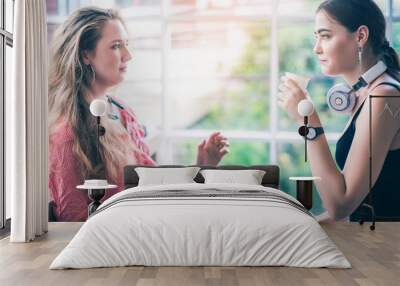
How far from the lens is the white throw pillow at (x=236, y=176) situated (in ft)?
23.0

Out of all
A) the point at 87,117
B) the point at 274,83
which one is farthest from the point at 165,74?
the point at 274,83

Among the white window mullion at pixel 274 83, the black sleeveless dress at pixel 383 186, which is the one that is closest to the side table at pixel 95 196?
the white window mullion at pixel 274 83

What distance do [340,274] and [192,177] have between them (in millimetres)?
3039

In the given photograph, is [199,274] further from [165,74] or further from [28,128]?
[165,74]

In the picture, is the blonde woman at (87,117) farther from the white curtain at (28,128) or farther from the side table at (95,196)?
the white curtain at (28,128)

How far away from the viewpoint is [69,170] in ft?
25.3

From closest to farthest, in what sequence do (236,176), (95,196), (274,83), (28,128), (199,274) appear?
1. (199,274)
2. (28,128)
3. (236,176)
4. (95,196)
5. (274,83)

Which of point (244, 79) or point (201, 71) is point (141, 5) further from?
point (244, 79)

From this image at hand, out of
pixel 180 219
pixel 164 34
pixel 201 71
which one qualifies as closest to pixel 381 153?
pixel 201 71

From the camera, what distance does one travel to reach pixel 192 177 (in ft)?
23.8

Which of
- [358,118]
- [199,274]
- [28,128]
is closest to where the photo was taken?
[199,274]

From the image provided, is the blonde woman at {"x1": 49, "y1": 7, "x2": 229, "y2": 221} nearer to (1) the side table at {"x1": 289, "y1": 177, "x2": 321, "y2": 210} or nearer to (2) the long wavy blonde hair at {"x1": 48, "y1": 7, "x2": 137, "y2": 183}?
(2) the long wavy blonde hair at {"x1": 48, "y1": 7, "x2": 137, "y2": 183}

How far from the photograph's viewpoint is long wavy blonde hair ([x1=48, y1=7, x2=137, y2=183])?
7738mm

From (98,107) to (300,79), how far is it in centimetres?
252
